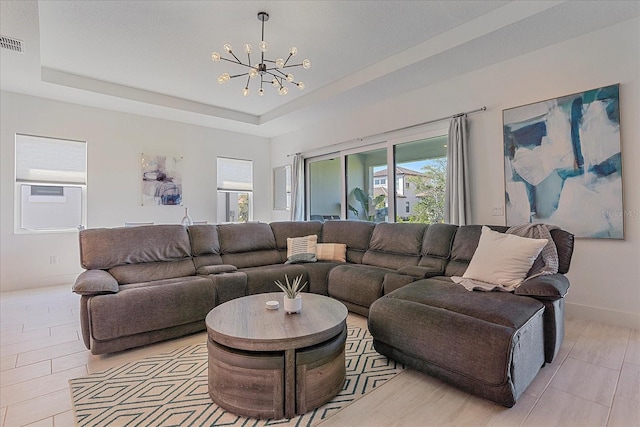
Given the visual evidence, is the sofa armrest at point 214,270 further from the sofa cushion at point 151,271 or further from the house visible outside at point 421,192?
the house visible outside at point 421,192

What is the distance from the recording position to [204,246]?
3.52 metres

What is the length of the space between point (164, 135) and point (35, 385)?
4549 millimetres

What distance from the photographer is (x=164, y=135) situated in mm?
5652

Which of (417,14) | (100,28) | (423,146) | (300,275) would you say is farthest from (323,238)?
(100,28)

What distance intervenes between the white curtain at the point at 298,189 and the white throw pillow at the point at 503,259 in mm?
3961

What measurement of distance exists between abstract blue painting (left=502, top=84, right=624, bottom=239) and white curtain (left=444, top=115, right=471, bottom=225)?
419mm

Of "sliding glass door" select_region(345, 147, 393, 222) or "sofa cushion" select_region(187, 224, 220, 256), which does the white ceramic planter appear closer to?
"sofa cushion" select_region(187, 224, 220, 256)

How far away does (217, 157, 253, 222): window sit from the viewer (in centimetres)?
647

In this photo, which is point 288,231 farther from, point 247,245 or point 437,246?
point 437,246

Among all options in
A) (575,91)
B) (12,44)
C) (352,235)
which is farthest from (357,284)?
(12,44)

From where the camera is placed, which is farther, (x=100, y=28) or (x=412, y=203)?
(x=412, y=203)

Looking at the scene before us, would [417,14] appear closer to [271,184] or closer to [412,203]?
[412,203]

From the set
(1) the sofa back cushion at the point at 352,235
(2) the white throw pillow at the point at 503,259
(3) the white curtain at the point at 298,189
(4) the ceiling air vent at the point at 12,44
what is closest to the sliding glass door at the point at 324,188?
(3) the white curtain at the point at 298,189

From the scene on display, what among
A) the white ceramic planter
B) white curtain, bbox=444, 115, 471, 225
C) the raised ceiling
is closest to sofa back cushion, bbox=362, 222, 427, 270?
white curtain, bbox=444, 115, 471, 225
